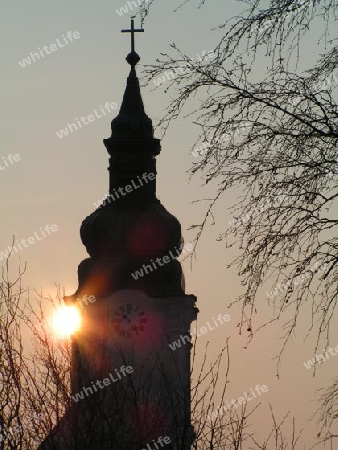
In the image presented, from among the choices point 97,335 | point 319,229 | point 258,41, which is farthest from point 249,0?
point 97,335

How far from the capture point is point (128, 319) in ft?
111

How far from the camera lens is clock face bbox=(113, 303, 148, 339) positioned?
3366 cm

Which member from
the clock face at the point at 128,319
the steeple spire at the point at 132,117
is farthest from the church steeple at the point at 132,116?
the clock face at the point at 128,319

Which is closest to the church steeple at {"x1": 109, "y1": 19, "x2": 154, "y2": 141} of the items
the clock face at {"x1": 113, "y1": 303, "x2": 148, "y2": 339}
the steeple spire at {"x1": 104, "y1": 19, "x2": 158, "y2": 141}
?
the steeple spire at {"x1": 104, "y1": 19, "x2": 158, "y2": 141}

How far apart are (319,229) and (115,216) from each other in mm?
27801

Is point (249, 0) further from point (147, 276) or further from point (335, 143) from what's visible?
point (147, 276)

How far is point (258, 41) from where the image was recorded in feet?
24.5

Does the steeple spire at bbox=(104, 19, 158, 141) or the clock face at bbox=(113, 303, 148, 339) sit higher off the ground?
the steeple spire at bbox=(104, 19, 158, 141)

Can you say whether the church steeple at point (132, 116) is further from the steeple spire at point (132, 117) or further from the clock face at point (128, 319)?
the clock face at point (128, 319)

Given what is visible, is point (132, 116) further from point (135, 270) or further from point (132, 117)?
point (135, 270)

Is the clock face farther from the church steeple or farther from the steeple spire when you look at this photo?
the church steeple

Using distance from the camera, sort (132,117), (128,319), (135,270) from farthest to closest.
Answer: (132,117) < (135,270) < (128,319)

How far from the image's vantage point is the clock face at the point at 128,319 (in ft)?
Result: 110

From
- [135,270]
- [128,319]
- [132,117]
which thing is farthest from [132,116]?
[128,319]
